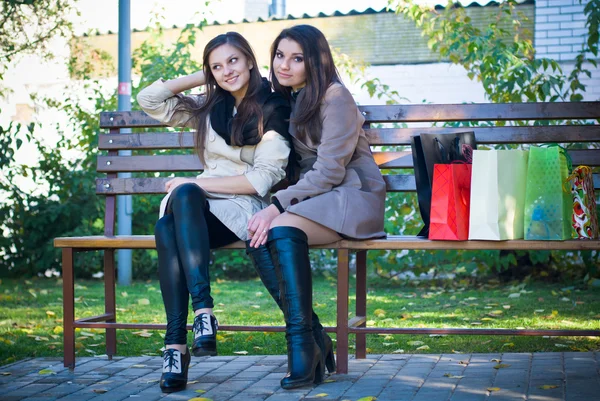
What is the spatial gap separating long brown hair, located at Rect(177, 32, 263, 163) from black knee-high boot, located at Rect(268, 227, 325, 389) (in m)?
0.61

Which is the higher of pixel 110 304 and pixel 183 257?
pixel 183 257

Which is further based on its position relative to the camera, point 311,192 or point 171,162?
point 171,162

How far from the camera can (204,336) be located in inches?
122

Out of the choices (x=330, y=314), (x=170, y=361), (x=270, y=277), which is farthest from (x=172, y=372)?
(x=330, y=314)

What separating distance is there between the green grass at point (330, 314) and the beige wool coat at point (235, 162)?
1.03 m

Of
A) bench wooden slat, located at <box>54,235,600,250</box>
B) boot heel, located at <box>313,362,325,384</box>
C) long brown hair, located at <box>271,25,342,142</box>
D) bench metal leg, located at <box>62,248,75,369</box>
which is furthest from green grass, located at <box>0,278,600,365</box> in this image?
long brown hair, located at <box>271,25,342,142</box>

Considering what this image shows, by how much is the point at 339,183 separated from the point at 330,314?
85.6 inches

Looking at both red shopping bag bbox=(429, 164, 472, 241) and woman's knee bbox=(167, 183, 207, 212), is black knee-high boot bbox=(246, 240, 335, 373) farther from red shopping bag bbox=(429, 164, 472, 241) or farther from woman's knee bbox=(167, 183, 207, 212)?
red shopping bag bbox=(429, 164, 472, 241)

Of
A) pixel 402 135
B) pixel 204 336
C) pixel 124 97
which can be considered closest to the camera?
pixel 204 336

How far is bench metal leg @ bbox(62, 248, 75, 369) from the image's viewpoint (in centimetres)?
378

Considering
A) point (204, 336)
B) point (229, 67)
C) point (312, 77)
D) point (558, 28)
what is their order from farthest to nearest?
point (558, 28)
point (229, 67)
point (312, 77)
point (204, 336)

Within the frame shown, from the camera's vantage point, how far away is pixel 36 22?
9.13m

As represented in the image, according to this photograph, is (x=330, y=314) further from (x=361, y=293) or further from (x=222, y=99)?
(x=222, y=99)

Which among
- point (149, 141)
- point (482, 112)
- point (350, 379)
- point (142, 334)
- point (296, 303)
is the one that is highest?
point (482, 112)
